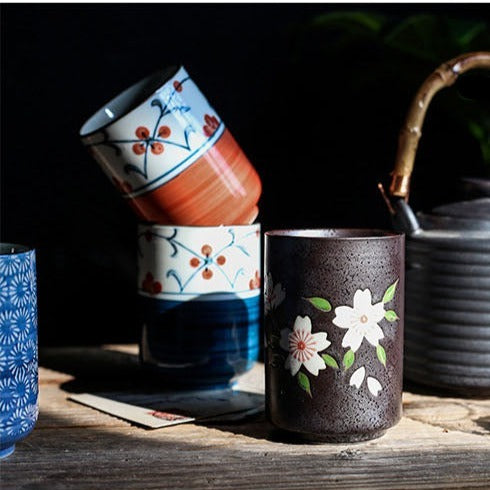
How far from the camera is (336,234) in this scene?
808 mm

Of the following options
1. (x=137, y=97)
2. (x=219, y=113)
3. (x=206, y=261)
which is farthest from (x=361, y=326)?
(x=219, y=113)

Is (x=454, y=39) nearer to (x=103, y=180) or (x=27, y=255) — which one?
(x=103, y=180)

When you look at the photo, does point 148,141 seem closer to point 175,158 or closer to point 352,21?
point 175,158

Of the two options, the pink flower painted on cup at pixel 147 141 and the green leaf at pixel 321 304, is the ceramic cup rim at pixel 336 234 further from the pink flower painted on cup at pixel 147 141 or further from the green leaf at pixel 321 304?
the pink flower painted on cup at pixel 147 141

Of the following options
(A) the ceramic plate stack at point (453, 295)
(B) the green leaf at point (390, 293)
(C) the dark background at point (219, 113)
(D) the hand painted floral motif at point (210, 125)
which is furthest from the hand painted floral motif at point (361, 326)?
(C) the dark background at point (219, 113)

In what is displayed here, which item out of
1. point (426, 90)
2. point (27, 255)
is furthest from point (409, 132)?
point (27, 255)

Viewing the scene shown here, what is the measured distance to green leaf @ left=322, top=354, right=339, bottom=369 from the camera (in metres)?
0.73

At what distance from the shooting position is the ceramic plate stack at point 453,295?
869 millimetres

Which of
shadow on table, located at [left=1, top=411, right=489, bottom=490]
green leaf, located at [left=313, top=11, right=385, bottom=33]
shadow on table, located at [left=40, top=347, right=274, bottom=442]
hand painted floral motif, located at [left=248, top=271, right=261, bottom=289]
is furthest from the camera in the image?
green leaf, located at [left=313, top=11, right=385, bottom=33]

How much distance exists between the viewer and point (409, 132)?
0.89 meters

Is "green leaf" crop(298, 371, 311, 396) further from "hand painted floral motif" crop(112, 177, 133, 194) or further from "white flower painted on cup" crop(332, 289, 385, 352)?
"hand painted floral motif" crop(112, 177, 133, 194)

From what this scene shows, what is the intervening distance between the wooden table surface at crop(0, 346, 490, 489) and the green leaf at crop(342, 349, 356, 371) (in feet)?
0.24

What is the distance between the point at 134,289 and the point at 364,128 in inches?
15.2

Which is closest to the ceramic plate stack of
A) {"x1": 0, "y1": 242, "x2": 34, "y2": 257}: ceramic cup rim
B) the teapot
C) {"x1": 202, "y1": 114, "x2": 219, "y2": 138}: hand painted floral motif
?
the teapot
